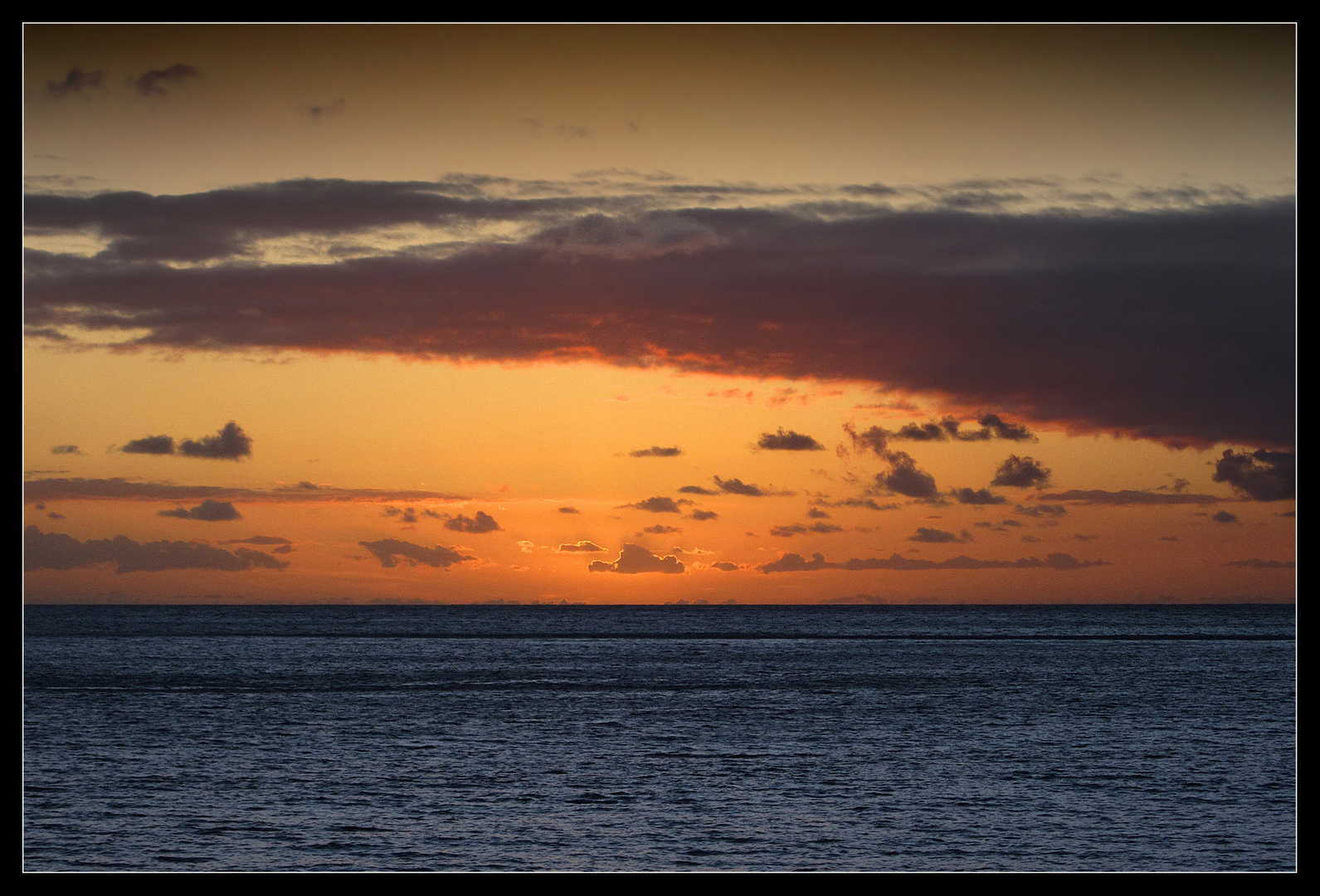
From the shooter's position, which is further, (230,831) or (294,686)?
(294,686)

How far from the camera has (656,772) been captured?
2190 inches

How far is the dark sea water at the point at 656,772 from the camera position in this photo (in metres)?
41.5

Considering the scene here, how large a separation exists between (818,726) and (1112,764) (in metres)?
19.3

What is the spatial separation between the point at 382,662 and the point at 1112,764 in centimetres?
8926

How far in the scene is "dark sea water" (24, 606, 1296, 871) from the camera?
136ft
